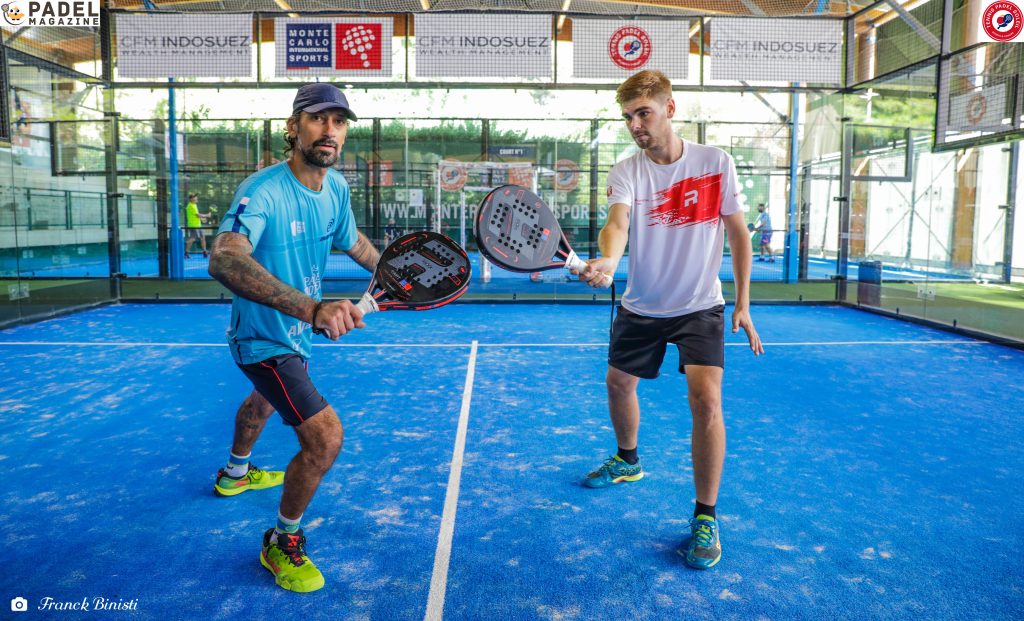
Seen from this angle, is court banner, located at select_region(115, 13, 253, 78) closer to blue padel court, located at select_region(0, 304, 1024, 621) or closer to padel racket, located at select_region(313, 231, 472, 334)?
blue padel court, located at select_region(0, 304, 1024, 621)

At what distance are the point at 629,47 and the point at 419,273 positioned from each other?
26.7 ft

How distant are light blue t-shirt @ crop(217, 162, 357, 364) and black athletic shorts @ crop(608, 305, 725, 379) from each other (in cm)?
129

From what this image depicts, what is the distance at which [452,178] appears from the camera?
39.5ft

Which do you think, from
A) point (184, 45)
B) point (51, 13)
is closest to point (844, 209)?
point (184, 45)

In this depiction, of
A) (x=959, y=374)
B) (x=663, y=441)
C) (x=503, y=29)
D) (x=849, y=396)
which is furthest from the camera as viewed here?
(x=503, y=29)

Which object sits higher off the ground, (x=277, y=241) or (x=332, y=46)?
(x=332, y=46)

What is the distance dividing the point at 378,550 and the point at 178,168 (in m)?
10.9

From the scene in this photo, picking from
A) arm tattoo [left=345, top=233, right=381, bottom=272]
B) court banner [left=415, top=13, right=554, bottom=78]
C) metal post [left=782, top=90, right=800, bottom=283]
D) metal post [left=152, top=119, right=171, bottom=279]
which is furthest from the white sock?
metal post [left=782, top=90, right=800, bottom=283]

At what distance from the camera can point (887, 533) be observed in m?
2.92

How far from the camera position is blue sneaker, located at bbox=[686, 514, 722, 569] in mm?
2621

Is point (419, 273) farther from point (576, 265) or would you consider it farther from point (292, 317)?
point (576, 265)

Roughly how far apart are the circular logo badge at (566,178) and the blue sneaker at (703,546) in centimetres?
938

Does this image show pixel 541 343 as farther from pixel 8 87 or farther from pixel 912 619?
pixel 8 87

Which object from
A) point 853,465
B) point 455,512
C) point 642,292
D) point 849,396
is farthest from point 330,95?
point 849,396
